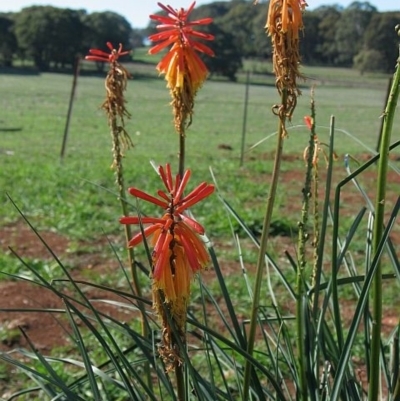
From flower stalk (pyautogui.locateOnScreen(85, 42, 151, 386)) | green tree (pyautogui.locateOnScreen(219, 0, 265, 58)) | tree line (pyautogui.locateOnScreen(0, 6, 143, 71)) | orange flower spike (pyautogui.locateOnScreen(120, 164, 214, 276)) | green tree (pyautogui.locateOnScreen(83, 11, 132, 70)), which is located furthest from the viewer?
tree line (pyautogui.locateOnScreen(0, 6, 143, 71))

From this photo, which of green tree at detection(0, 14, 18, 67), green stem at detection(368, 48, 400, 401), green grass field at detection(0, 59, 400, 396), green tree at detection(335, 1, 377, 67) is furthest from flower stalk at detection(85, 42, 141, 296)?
green tree at detection(0, 14, 18, 67)

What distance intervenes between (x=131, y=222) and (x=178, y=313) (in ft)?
0.59

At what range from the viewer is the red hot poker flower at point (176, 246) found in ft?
3.85

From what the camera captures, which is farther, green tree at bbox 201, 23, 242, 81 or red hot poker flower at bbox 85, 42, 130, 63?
green tree at bbox 201, 23, 242, 81

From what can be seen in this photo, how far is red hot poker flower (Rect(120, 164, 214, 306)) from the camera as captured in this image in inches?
46.3

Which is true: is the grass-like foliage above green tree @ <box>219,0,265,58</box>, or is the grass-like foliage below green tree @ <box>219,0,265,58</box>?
below

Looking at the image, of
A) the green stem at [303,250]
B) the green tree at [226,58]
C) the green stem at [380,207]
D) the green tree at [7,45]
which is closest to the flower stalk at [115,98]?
the green stem at [303,250]

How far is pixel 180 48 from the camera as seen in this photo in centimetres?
172

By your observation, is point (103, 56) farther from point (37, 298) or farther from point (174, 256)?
point (37, 298)

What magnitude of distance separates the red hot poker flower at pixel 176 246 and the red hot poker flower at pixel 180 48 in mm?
575

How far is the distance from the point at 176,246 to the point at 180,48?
0.69m

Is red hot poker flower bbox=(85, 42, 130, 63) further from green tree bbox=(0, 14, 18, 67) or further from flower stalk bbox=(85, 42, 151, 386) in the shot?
green tree bbox=(0, 14, 18, 67)

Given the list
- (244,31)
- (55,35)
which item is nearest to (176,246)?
(244,31)

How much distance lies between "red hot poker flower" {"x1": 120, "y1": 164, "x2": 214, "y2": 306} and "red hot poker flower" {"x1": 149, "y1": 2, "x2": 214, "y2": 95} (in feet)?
1.89
